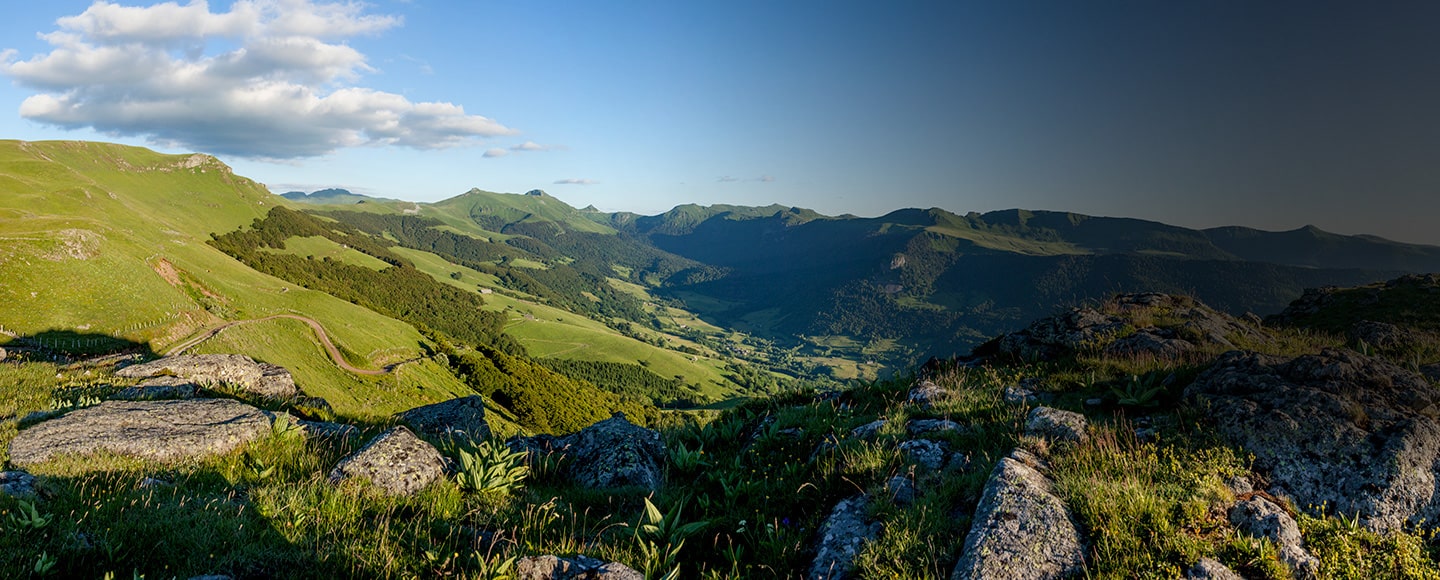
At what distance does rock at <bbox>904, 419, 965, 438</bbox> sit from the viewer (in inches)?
359

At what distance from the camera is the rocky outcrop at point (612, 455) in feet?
30.2

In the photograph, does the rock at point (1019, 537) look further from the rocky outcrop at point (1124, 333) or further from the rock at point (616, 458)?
the rocky outcrop at point (1124, 333)

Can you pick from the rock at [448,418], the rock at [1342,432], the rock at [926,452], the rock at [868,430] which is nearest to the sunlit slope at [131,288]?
the rock at [448,418]

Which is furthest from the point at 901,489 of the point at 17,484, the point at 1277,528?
the point at 17,484

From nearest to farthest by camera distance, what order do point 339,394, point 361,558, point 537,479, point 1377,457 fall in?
1. point 361,558
2. point 1377,457
3. point 537,479
4. point 339,394

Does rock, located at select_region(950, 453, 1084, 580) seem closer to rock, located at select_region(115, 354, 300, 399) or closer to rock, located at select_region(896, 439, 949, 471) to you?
rock, located at select_region(896, 439, 949, 471)

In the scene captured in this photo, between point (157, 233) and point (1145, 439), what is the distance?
173 metres

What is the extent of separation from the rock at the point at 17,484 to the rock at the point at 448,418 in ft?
19.6

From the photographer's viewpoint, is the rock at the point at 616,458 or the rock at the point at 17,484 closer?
the rock at the point at 17,484

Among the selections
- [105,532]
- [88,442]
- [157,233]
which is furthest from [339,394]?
[157,233]

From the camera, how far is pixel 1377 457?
6.36 metres

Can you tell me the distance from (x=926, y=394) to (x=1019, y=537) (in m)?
6.97

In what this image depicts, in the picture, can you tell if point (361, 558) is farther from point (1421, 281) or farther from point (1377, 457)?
point (1421, 281)

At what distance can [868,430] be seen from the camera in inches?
376
